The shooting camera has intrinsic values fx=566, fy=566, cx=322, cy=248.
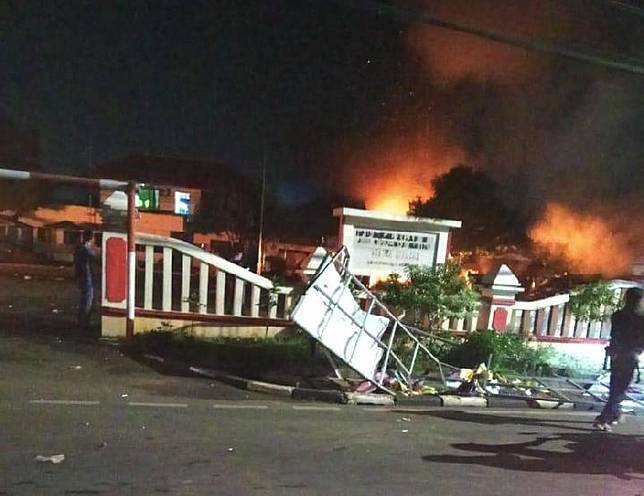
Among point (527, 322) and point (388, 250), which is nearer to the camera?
point (388, 250)

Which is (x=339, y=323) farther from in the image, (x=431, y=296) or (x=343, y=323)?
(x=431, y=296)

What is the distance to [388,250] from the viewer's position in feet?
33.1

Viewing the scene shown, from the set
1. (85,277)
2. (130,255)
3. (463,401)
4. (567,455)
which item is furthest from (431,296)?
(85,277)

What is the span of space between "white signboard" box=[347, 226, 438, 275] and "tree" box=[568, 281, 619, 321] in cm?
264

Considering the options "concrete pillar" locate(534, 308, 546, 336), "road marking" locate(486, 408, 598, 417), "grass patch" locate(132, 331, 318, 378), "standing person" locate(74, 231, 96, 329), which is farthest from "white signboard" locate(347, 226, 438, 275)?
"standing person" locate(74, 231, 96, 329)

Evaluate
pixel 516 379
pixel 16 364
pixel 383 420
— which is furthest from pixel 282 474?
pixel 516 379

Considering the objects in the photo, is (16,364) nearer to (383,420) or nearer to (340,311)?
(340,311)

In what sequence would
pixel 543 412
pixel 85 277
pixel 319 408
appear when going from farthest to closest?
1. pixel 85 277
2. pixel 543 412
3. pixel 319 408

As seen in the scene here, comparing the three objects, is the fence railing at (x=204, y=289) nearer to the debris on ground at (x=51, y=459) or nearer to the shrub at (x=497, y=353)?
the shrub at (x=497, y=353)

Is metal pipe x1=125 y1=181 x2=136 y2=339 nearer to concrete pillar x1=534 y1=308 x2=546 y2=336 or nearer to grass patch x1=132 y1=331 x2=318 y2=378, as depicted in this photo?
grass patch x1=132 y1=331 x2=318 y2=378

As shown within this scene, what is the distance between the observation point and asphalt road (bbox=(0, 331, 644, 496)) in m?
4.27

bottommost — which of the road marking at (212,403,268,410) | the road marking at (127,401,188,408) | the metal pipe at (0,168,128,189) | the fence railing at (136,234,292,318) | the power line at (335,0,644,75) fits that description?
the road marking at (212,403,268,410)

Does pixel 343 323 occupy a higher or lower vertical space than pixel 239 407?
higher

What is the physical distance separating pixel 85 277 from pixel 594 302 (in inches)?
349
